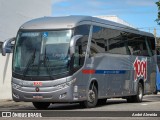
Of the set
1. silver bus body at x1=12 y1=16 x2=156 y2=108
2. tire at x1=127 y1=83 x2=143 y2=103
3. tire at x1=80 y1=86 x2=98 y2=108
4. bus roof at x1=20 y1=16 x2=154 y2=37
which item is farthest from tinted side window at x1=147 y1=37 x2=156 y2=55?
tire at x1=80 y1=86 x2=98 y2=108

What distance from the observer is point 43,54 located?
16453 millimetres

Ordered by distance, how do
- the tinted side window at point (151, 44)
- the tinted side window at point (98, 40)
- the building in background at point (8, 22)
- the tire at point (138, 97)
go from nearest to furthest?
the tinted side window at point (98, 40)
the tire at point (138, 97)
the tinted side window at point (151, 44)
the building in background at point (8, 22)

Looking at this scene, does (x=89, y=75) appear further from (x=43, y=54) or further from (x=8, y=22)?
(x=8, y=22)

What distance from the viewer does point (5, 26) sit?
85.3 feet

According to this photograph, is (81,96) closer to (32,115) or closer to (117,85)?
(117,85)

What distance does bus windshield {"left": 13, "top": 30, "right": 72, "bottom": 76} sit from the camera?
1625cm

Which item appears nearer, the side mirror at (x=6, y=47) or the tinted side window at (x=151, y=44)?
the side mirror at (x=6, y=47)

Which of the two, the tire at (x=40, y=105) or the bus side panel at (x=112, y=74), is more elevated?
the bus side panel at (x=112, y=74)

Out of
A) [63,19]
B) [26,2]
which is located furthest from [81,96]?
[26,2]

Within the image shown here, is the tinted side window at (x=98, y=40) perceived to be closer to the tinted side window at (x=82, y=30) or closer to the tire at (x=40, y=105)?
the tinted side window at (x=82, y=30)

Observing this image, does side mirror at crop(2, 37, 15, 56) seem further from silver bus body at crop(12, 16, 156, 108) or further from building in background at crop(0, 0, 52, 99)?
building in background at crop(0, 0, 52, 99)

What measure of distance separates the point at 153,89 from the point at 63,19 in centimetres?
1014

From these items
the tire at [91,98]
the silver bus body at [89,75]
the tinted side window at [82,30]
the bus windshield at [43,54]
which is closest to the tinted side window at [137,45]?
the silver bus body at [89,75]

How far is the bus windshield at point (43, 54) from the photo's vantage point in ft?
53.3
